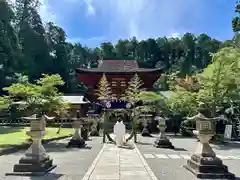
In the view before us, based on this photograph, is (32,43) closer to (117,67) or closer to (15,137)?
(117,67)

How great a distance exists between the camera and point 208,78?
17.9 meters

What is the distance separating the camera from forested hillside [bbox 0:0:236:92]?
34916mm

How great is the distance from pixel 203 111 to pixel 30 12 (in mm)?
50052

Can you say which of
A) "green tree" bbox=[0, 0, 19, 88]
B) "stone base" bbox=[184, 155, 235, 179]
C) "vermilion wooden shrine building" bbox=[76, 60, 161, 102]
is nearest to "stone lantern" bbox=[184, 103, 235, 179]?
"stone base" bbox=[184, 155, 235, 179]

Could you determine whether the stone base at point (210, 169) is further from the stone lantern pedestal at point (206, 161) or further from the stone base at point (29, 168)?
the stone base at point (29, 168)

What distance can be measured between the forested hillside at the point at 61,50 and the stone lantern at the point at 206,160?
27.2 metres

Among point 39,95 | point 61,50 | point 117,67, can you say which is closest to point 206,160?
point 39,95

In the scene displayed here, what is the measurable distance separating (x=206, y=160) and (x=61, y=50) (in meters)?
47.9

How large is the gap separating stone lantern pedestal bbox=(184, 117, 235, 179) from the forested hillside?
2724 centimetres

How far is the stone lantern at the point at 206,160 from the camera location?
7221 mm

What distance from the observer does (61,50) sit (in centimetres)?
5272

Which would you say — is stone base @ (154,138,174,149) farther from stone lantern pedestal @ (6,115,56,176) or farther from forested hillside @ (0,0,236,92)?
forested hillside @ (0,0,236,92)

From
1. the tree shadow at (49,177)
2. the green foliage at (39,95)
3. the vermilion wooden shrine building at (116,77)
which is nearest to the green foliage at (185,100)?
the green foliage at (39,95)

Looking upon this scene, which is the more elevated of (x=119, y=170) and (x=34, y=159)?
(x=34, y=159)
